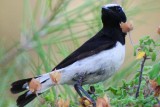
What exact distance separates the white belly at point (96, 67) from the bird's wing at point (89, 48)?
0.05ft

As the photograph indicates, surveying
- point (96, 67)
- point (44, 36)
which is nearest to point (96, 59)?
point (96, 67)

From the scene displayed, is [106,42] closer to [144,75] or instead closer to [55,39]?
[55,39]

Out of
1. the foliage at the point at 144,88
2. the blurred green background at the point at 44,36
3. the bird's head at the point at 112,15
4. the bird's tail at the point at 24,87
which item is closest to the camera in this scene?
the foliage at the point at 144,88

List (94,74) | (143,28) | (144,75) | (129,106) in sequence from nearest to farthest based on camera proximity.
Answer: (129,106) < (144,75) < (94,74) < (143,28)

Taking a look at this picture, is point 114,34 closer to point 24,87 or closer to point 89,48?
point 89,48

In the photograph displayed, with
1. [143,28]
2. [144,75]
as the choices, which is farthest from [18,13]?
[144,75]

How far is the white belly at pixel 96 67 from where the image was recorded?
166 cm

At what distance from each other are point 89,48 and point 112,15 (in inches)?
8.0

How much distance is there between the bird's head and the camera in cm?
182

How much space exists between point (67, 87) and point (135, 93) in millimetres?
443

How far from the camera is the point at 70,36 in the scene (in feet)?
5.76

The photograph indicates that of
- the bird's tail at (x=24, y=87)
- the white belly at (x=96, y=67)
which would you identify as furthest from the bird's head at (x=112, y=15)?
the bird's tail at (x=24, y=87)

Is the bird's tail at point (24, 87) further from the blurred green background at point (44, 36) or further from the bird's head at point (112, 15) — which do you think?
the bird's head at point (112, 15)

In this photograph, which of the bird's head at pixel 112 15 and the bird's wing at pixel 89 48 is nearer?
the bird's wing at pixel 89 48
